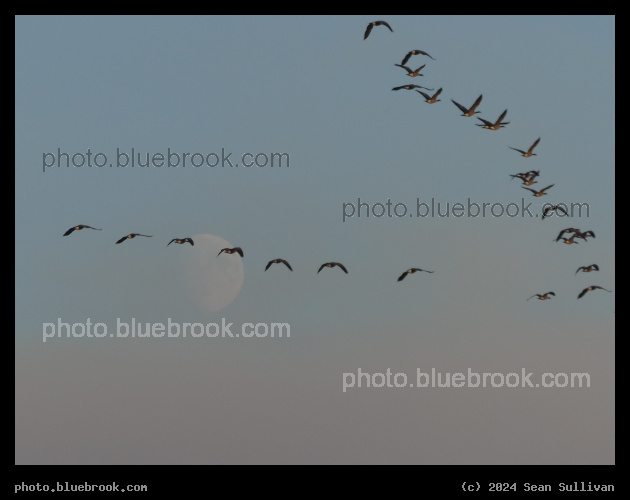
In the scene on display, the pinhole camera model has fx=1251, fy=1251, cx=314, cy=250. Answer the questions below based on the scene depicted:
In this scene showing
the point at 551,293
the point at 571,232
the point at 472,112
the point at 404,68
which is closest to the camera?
the point at 472,112

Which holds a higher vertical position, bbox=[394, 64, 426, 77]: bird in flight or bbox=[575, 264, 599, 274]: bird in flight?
bbox=[394, 64, 426, 77]: bird in flight

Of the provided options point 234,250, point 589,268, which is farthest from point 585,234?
point 234,250

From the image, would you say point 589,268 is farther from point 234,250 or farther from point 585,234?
point 234,250

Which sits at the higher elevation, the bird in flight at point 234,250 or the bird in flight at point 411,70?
the bird in flight at point 411,70

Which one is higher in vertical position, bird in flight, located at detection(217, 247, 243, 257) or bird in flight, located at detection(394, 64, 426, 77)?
bird in flight, located at detection(394, 64, 426, 77)

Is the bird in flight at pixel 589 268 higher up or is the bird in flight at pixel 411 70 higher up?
the bird in flight at pixel 411 70

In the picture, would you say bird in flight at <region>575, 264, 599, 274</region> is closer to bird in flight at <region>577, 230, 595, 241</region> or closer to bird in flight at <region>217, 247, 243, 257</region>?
bird in flight at <region>577, 230, 595, 241</region>

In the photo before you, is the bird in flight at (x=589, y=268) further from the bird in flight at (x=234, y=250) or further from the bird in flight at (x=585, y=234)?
the bird in flight at (x=234, y=250)

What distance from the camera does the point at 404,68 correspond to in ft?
196

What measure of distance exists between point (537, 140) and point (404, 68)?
24.7 ft
